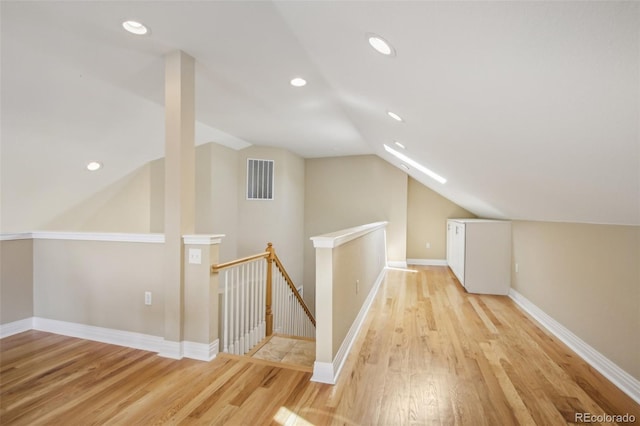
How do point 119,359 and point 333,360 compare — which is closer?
point 333,360

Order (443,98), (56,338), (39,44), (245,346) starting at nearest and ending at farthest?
(443,98) → (39,44) → (56,338) → (245,346)

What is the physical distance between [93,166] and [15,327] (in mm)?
2011

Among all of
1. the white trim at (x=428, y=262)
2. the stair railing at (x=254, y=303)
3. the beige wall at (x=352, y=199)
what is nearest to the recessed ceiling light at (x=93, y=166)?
the stair railing at (x=254, y=303)

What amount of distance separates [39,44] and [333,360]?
3.38 m

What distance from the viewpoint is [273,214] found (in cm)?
593

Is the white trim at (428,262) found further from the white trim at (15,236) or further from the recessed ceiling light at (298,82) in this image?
the white trim at (15,236)

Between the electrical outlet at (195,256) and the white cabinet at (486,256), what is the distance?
3.73 m

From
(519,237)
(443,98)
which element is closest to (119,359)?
(443,98)

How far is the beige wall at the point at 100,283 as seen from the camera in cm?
257

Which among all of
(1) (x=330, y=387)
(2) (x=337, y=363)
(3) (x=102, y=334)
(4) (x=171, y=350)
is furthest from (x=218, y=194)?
(1) (x=330, y=387)

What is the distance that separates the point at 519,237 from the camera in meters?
3.91

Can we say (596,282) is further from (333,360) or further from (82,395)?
(82,395)

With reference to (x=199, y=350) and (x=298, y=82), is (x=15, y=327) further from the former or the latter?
(x=298, y=82)

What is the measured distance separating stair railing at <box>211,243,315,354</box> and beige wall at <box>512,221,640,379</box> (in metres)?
3.04
